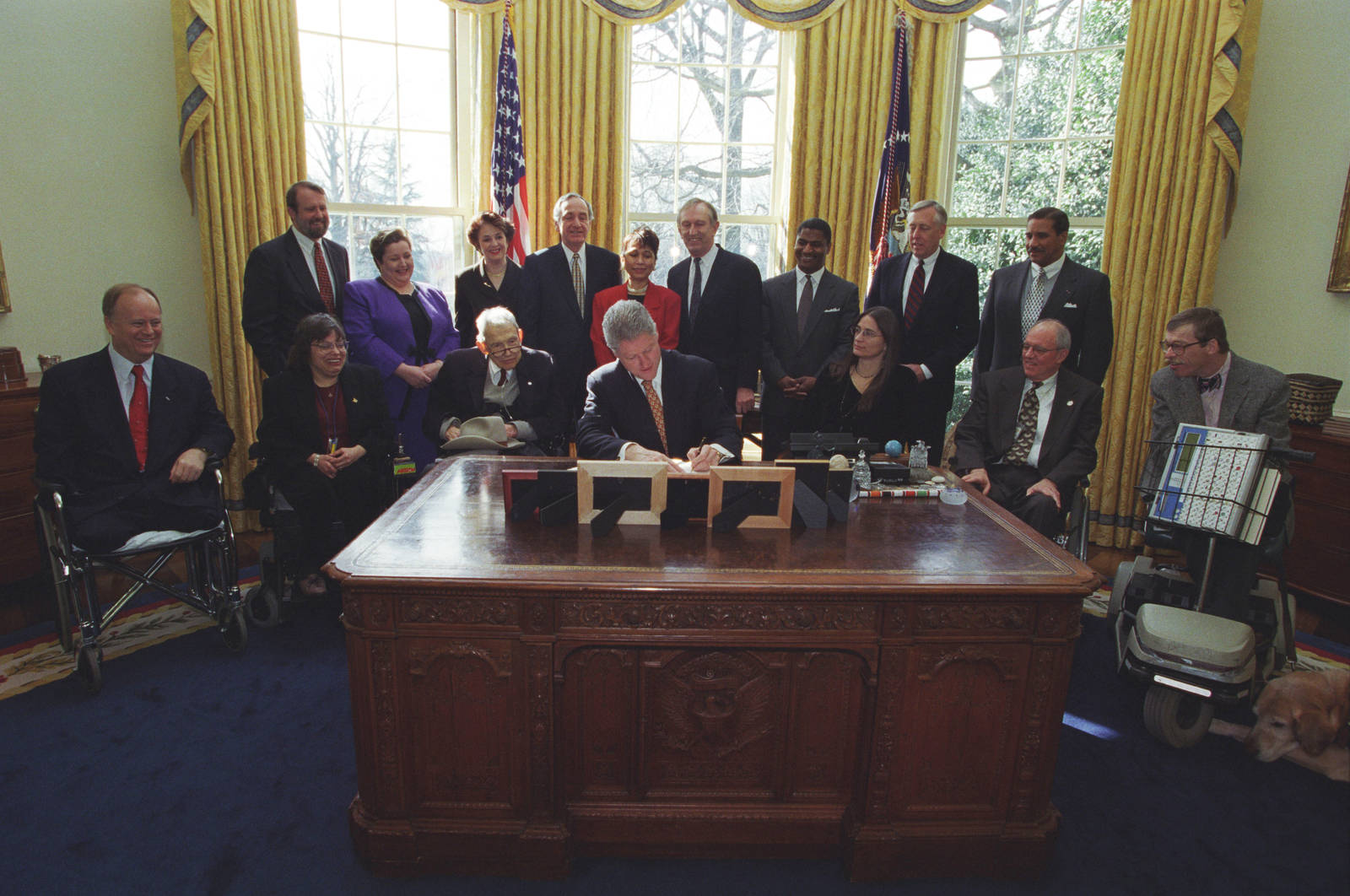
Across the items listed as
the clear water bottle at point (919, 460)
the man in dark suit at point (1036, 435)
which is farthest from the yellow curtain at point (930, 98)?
the clear water bottle at point (919, 460)

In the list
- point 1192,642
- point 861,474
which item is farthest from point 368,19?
point 1192,642

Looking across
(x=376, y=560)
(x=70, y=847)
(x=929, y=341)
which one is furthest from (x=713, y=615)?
(x=929, y=341)

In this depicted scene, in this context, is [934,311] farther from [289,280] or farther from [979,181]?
[289,280]

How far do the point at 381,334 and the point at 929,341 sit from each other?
9.63 ft

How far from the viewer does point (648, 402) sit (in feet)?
10.5

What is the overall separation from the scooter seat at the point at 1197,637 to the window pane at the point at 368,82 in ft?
17.4

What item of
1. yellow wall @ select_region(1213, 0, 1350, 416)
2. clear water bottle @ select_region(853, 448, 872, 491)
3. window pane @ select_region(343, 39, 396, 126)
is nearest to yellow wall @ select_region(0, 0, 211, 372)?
window pane @ select_region(343, 39, 396, 126)

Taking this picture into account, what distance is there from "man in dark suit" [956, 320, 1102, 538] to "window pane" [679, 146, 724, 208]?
2974 millimetres

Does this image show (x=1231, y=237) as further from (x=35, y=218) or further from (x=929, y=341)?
(x=35, y=218)

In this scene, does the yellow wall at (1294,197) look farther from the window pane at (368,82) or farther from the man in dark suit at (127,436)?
the man in dark suit at (127,436)

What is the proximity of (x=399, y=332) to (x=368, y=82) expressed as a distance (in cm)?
223

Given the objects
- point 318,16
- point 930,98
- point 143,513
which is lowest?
point 143,513

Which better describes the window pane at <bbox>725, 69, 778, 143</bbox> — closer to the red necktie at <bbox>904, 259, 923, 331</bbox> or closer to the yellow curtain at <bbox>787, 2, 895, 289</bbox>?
the yellow curtain at <bbox>787, 2, 895, 289</bbox>

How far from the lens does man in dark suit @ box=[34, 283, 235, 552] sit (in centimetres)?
314
